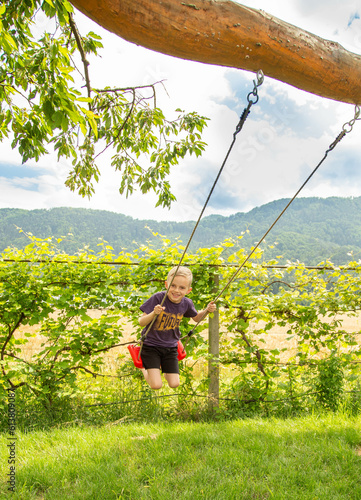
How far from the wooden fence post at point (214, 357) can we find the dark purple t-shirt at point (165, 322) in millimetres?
1006

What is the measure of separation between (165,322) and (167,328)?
0.21 feet

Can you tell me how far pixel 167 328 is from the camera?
307 cm

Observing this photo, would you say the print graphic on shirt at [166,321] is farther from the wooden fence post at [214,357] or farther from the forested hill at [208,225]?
the forested hill at [208,225]

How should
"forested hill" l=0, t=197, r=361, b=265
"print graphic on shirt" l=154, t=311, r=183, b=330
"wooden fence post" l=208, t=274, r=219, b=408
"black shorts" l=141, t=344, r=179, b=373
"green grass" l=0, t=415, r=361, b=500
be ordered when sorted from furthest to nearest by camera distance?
"forested hill" l=0, t=197, r=361, b=265
"wooden fence post" l=208, t=274, r=219, b=408
"print graphic on shirt" l=154, t=311, r=183, b=330
"black shorts" l=141, t=344, r=179, b=373
"green grass" l=0, t=415, r=361, b=500

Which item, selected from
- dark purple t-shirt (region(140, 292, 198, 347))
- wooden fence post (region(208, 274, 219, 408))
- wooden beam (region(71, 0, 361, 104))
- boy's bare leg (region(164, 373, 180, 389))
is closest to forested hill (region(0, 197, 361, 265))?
wooden fence post (region(208, 274, 219, 408))

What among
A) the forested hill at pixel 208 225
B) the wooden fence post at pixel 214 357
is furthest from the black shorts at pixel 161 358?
the forested hill at pixel 208 225

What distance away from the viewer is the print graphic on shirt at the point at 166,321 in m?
3.03

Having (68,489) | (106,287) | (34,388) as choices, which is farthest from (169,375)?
(34,388)

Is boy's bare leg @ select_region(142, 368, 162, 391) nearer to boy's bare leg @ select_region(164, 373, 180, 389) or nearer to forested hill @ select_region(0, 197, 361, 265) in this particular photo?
boy's bare leg @ select_region(164, 373, 180, 389)

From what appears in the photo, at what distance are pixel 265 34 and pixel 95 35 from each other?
8.23 ft

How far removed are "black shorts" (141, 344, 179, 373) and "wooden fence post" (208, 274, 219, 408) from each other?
1.04 meters

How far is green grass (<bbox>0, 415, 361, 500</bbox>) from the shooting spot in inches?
85.8

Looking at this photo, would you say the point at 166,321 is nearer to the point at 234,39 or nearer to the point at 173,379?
the point at 173,379

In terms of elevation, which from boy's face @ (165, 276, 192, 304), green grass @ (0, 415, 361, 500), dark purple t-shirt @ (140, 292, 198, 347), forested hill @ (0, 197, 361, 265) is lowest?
green grass @ (0, 415, 361, 500)
